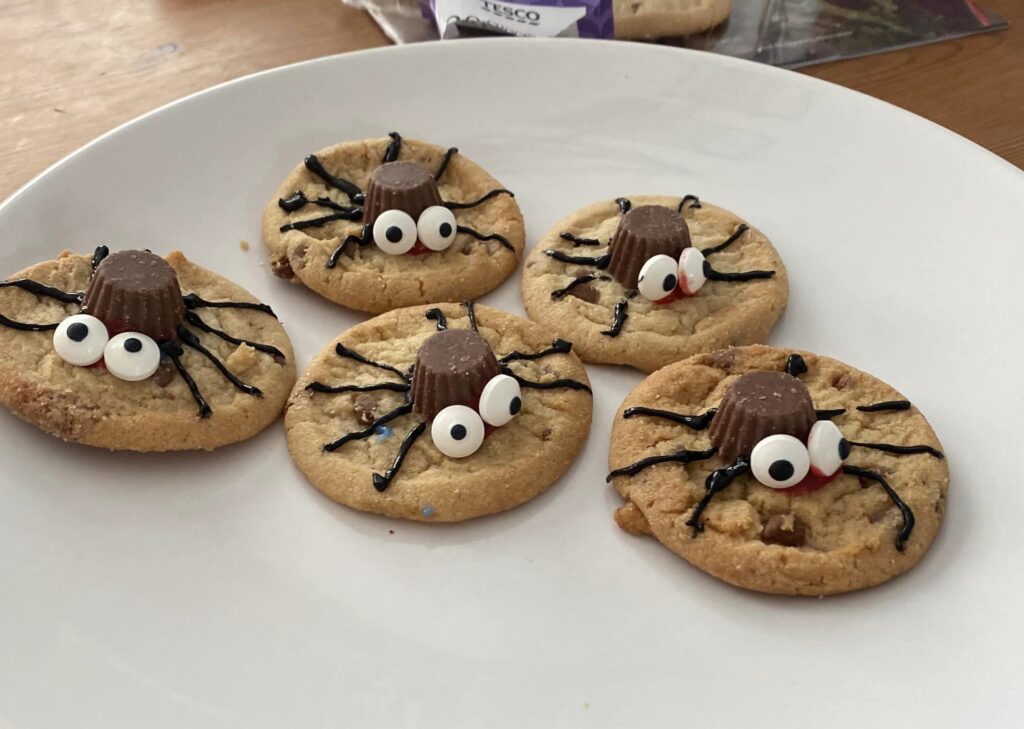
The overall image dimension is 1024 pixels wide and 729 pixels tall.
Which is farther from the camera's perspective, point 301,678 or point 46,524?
point 46,524

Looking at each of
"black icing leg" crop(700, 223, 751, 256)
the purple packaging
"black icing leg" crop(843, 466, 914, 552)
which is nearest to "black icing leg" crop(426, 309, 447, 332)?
"black icing leg" crop(700, 223, 751, 256)

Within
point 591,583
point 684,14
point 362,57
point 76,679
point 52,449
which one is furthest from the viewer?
point 684,14

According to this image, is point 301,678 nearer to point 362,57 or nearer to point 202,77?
point 362,57

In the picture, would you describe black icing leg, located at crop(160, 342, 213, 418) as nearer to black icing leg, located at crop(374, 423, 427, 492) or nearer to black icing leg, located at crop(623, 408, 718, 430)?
black icing leg, located at crop(374, 423, 427, 492)

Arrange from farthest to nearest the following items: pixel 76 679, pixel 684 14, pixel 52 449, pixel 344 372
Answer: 1. pixel 684 14
2. pixel 344 372
3. pixel 52 449
4. pixel 76 679

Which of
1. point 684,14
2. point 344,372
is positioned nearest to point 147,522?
point 344,372

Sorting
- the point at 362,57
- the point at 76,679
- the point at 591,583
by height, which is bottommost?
the point at 591,583

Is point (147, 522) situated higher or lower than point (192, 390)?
lower
